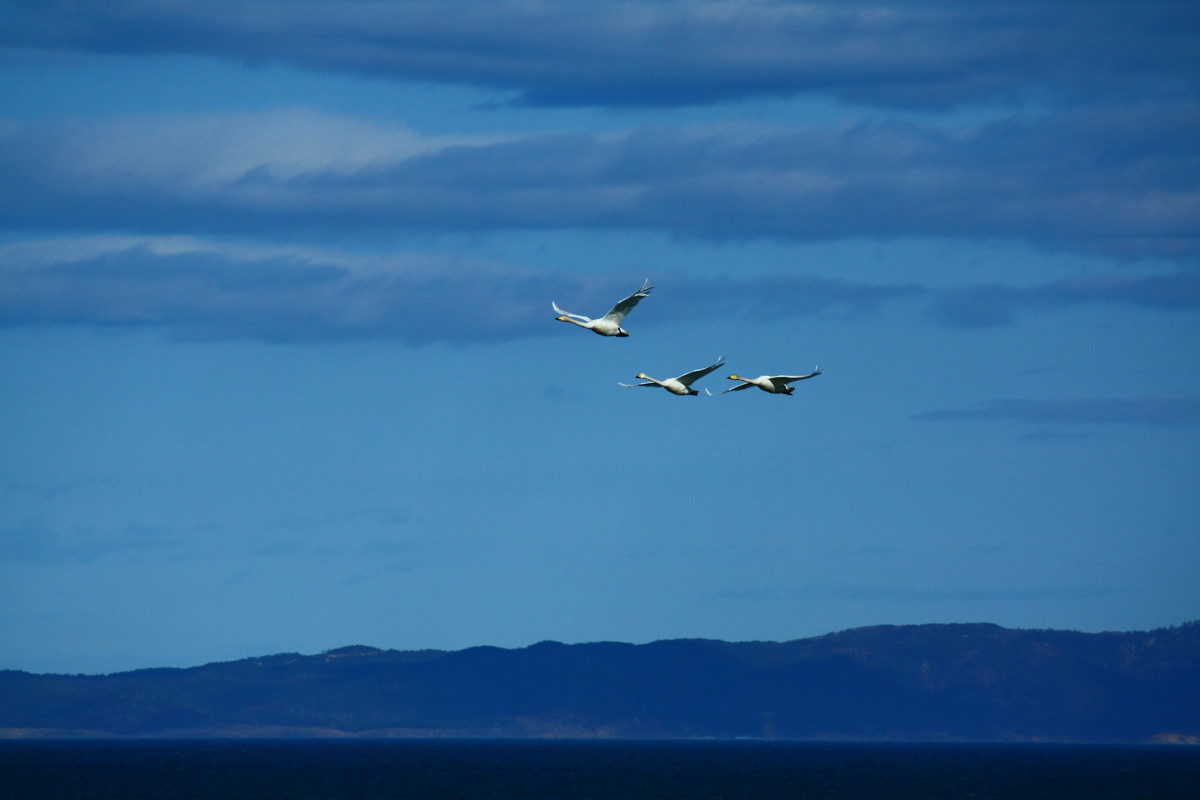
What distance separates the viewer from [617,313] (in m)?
108

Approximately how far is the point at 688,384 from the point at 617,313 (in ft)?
22.9

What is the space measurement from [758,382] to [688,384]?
4.06 m

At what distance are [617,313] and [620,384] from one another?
4.04m

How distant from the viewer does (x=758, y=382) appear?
11225 cm

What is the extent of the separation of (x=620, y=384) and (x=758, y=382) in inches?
339

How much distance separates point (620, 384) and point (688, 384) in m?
5.14

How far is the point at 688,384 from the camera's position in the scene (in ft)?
369

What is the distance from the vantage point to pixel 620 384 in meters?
109
